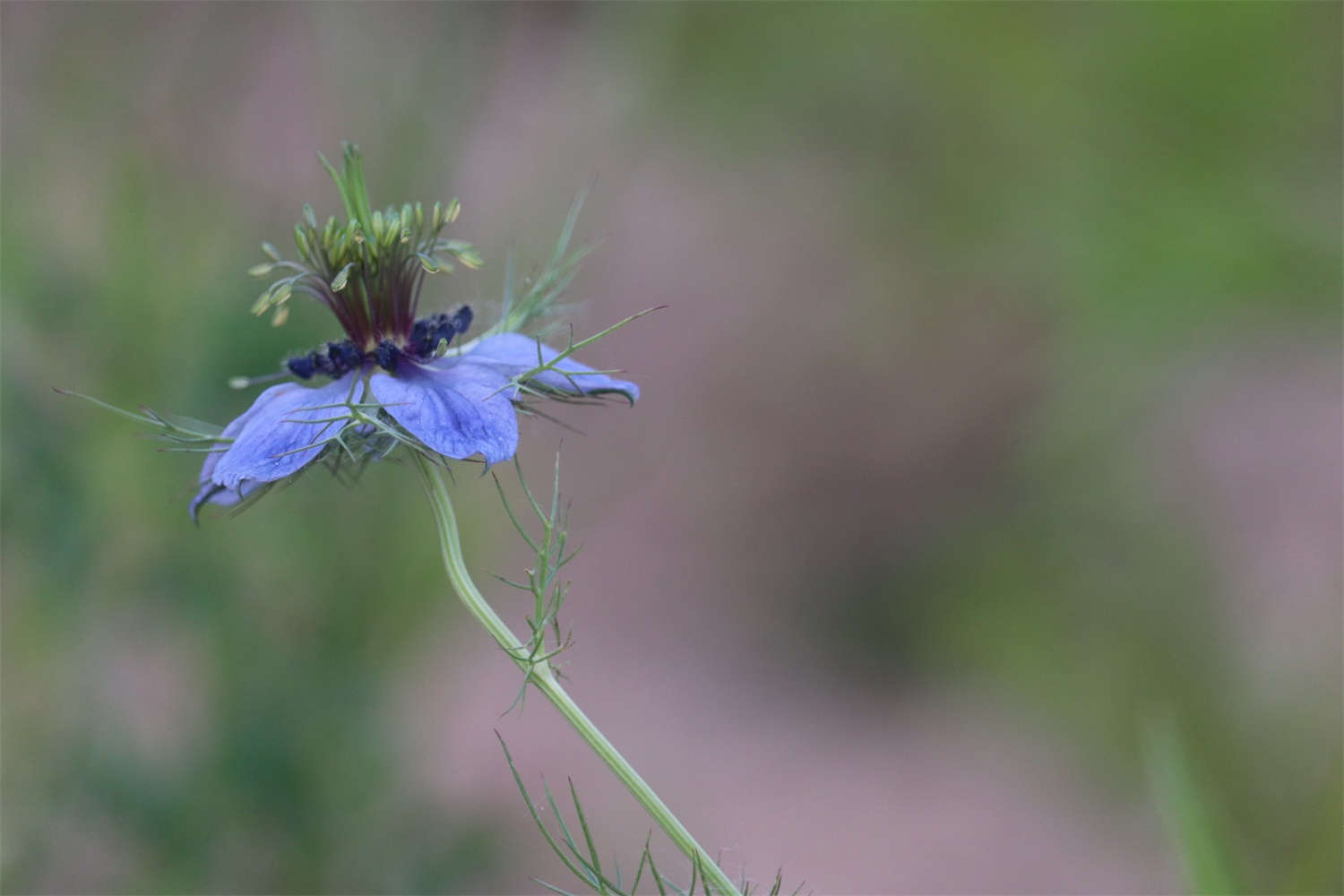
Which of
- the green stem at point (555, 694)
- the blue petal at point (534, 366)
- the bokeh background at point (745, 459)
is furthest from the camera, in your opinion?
the bokeh background at point (745, 459)

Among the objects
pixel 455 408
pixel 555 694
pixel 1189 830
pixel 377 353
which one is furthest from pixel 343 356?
pixel 1189 830

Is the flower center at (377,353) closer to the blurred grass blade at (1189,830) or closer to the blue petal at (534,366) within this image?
the blue petal at (534,366)

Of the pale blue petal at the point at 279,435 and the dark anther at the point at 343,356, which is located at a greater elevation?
the dark anther at the point at 343,356

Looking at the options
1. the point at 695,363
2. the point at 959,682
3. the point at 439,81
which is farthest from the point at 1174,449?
the point at 439,81

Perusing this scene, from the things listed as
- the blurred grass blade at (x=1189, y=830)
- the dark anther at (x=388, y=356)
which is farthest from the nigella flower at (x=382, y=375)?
the blurred grass blade at (x=1189, y=830)

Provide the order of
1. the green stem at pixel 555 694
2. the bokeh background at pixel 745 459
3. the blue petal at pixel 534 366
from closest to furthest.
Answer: the green stem at pixel 555 694, the blue petal at pixel 534 366, the bokeh background at pixel 745 459

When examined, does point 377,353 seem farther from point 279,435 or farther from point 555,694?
Result: point 555,694

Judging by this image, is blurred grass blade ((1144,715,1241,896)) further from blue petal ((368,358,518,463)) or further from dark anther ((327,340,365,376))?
dark anther ((327,340,365,376))
